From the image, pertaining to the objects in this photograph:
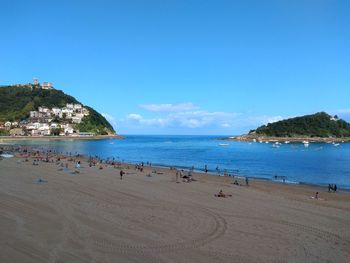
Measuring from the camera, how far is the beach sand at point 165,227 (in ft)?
45.3

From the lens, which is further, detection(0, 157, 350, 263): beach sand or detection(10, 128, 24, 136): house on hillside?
detection(10, 128, 24, 136): house on hillside

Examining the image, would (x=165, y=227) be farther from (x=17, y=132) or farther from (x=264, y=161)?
(x=17, y=132)

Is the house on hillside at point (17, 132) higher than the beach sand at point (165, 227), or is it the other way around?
the house on hillside at point (17, 132)

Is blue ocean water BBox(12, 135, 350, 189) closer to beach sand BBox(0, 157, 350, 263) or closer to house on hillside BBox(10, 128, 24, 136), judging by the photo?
beach sand BBox(0, 157, 350, 263)

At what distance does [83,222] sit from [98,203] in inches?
206

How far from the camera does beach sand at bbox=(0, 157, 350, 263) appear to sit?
544 inches

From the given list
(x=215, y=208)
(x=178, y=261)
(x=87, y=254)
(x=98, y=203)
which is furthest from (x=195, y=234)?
(x=98, y=203)

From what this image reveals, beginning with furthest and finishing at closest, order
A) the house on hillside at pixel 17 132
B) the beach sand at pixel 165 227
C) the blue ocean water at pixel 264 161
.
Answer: the house on hillside at pixel 17 132, the blue ocean water at pixel 264 161, the beach sand at pixel 165 227

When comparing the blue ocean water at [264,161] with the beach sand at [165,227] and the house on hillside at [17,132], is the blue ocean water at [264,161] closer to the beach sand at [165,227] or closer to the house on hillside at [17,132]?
the beach sand at [165,227]

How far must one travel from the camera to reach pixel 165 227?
17531 mm

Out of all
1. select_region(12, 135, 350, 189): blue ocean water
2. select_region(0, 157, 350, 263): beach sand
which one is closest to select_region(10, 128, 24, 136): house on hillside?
select_region(12, 135, 350, 189): blue ocean water

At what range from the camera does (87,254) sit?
1348cm

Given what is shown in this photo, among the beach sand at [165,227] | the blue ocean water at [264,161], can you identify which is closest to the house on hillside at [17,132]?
the blue ocean water at [264,161]

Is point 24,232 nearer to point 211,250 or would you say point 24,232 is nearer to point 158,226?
point 158,226
